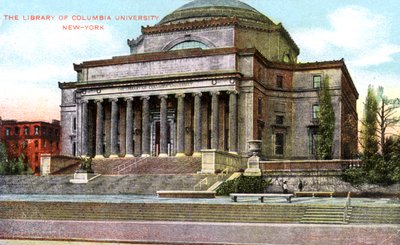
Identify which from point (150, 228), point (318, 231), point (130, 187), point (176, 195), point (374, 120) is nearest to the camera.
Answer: point (318, 231)

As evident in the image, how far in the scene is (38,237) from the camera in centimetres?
2508

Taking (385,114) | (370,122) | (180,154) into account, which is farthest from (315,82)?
(180,154)

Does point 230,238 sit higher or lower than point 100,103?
lower

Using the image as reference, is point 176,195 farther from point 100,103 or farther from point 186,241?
point 100,103

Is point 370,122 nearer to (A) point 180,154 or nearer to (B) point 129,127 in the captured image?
(A) point 180,154

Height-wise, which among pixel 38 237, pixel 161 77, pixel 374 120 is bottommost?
pixel 38 237

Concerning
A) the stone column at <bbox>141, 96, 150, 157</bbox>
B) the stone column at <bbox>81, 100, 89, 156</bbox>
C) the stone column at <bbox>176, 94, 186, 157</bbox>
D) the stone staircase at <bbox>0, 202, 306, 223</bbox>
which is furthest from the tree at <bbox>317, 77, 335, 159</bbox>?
the stone staircase at <bbox>0, 202, 306, 223</bbox>

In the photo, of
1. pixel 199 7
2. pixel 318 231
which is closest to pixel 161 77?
pixel 199 7

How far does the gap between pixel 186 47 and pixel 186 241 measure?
106 feet

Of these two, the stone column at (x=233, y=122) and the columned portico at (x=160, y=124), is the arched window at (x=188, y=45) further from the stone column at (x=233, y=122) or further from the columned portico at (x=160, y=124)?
the stone column at (x=233, y=122)

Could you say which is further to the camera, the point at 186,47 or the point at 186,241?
the point at 186,47

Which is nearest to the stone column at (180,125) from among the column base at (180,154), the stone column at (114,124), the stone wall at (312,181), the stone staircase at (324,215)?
the column base at (180,154)

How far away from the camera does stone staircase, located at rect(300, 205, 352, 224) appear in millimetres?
23734

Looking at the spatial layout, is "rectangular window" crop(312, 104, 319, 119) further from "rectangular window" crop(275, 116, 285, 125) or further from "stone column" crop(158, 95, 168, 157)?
"stone column" crop(158, 95, 168, 157)
